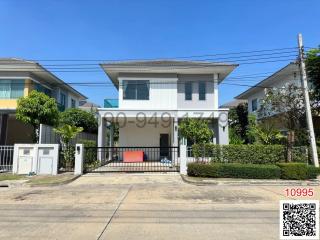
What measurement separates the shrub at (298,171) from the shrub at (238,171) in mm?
332

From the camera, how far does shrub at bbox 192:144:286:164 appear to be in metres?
17.0

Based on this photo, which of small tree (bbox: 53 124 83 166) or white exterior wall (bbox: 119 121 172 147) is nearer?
small tree (bbox: 53 124 83 166)

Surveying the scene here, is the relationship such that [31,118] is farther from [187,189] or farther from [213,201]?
[213,201]

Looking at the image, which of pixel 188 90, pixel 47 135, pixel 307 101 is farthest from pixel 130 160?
pixel 307 101

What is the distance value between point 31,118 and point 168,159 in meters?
10.1

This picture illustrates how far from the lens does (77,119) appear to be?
28.4 metres

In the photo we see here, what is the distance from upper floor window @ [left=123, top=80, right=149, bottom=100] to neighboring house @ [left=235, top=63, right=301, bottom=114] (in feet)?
34.2

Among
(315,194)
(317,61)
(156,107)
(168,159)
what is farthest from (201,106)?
(315,194)

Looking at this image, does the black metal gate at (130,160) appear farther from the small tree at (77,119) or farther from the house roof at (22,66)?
the house roof at (22,66)

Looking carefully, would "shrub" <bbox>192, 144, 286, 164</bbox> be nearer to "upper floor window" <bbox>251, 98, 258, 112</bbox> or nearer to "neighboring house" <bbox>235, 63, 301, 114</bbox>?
"neighboring house" <bbox>235, 63, 301, 114</bbox>

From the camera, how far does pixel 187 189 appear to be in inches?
500

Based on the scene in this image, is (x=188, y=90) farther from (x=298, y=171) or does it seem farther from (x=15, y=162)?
(x=15, y=162)

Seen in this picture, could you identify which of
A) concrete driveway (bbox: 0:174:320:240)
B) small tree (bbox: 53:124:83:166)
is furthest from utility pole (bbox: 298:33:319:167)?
small tree (bbox: 53:124:83:166)

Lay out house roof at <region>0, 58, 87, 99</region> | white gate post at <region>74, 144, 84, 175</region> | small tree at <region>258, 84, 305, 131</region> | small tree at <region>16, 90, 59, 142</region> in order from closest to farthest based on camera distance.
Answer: white gate post at <region>74, 144, 84, 175</region>
small tree at <region>16, 90, 59, 142</region>
small tree at <region>258, 84, 305, 131</region>
house roof at <region>0, 58, 87, 99</region>
